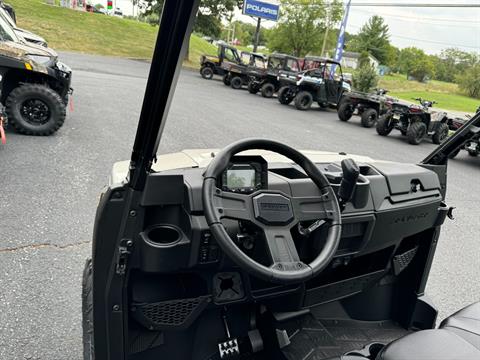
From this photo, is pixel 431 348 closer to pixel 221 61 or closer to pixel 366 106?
pixel 366 106

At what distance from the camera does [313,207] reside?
4.90 ft

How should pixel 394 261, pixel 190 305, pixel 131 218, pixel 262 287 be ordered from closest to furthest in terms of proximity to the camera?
pixel 131 218
pixel 190 305
pixel 262 287
pixel 394 261

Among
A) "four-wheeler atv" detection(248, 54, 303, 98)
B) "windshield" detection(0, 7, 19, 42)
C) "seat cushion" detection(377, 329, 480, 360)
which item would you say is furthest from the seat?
"four-wheeler atv" detection(248, 54, 303, 98)

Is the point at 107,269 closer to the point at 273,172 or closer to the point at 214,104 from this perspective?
the point at 273,172

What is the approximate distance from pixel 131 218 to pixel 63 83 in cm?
530

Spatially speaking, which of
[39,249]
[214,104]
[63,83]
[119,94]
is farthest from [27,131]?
[214,104]

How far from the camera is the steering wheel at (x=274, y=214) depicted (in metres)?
1.19

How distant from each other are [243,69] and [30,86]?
11.3m

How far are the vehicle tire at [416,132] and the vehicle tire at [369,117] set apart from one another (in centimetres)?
177

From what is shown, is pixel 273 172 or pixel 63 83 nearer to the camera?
pixel 273 172

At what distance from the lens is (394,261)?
221cm

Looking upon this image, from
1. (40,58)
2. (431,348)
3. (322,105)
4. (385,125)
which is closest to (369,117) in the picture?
(385,125)

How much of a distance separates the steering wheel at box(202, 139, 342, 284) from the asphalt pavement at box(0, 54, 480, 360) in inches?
19.1

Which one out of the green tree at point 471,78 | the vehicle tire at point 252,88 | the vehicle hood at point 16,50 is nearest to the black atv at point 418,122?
the green tree at point 471,78
